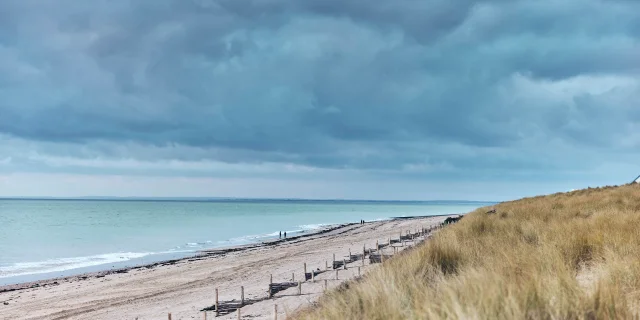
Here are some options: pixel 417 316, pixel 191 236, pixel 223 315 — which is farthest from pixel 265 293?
pixel 191 236

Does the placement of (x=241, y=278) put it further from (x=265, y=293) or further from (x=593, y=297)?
(x=593, y=297)

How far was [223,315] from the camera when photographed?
45.6 feet

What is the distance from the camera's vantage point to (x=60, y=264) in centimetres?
3406

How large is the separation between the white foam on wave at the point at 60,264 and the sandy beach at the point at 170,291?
5772 mm

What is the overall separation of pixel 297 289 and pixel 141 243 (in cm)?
3742

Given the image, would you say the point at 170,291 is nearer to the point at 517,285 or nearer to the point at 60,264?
the point at 60,264

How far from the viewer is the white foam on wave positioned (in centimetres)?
3086

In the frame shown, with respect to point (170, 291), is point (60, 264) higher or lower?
lower

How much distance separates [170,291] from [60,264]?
18.0m

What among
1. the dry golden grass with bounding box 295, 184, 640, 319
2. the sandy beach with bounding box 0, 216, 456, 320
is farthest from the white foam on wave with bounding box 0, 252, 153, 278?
the dry golden grass with bounding box 295, 184, 640, 319

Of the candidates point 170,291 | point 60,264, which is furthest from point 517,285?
point 60,264

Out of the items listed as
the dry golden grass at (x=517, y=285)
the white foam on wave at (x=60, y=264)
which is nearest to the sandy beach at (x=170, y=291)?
the dry golden grass at (x=517, y=285)

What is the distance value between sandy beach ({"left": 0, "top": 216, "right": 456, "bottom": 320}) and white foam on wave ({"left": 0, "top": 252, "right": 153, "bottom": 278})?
5.77 meters

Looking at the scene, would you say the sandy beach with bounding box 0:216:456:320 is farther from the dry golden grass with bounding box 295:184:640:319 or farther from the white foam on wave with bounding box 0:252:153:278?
the white foam on wave with bounding box 0:252:153:278
